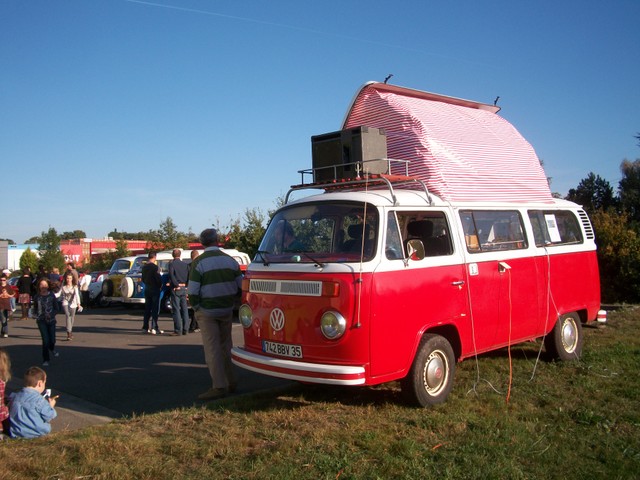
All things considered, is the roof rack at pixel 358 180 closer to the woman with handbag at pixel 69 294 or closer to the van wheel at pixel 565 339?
the van wheel at pixel 565 339

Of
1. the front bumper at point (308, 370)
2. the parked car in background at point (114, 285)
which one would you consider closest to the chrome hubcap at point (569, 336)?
the front bumper at point (308, 370)

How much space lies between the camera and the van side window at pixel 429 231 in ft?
21.3

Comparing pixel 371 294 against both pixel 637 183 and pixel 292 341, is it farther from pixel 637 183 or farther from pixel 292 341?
pixel 637 183

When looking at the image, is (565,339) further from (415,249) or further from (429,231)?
(415,249)

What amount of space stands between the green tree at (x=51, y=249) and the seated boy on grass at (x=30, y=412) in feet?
139

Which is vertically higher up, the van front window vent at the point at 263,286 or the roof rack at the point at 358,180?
the roof rack at the point at 358,180

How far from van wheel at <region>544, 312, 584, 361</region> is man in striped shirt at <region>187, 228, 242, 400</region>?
4436 mm

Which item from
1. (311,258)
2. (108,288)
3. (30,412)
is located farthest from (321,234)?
(108,288)

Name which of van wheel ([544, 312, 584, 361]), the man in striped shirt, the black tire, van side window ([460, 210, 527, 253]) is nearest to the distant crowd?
the man in striped shirt

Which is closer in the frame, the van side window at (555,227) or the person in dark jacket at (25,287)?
the van side window at (555,227)

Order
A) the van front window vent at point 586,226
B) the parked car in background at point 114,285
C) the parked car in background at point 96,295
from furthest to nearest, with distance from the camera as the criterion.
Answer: the parked car in background at point 96,295, the parked car in background at point 114,285, the van front window vent at point 586,226

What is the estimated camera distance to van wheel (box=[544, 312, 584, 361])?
26.8 feet

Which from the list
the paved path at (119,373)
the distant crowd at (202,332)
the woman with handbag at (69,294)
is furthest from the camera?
the woman with handbag at (69,294)

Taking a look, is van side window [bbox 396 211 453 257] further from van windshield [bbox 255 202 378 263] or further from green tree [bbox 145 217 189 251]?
green tree [bbox 145 217 189 251]
